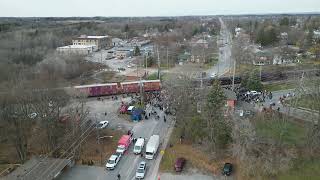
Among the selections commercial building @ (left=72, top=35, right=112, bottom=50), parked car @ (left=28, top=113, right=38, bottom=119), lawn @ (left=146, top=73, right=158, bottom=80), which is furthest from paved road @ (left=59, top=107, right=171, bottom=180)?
commercial building @ (left=72, top=35, right=112, bottom=50)

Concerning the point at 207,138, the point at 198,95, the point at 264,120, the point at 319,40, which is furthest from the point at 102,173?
the point at 319,40

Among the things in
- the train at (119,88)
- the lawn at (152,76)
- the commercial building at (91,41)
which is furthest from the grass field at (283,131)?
the commercial building at (91,41)

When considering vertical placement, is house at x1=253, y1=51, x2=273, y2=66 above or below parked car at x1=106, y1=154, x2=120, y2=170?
above

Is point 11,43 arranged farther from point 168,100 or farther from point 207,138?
point 207,138

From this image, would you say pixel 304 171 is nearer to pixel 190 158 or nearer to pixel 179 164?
pixel 190 158

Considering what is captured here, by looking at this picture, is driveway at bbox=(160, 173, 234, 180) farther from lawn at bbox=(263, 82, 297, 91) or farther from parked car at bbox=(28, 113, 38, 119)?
lawn at bbox=(263, 82, 297, 91)

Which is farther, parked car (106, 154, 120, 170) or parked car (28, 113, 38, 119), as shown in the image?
parked car (28, 113, 38, 119)

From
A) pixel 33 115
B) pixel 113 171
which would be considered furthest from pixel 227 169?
pixel 33 115
